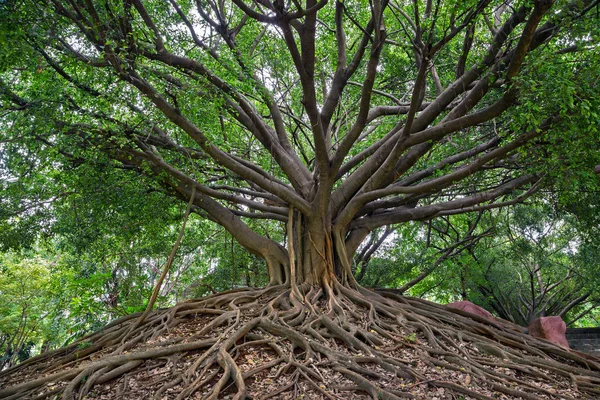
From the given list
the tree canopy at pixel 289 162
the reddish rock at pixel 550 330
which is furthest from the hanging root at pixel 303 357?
the reddish rock at pixel 550 330

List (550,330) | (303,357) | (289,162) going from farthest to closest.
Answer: (289,162) < (550,330) < (303,357)

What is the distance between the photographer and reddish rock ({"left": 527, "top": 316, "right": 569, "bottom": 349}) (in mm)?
6562

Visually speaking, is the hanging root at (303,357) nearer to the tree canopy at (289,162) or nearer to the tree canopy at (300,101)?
the tree canopy at (289,162)

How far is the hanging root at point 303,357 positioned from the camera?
3.97 m

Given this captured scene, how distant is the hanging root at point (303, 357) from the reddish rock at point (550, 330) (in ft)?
2.09

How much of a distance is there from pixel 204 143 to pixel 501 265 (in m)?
10.00

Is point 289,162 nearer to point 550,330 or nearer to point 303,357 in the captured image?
point 303,357

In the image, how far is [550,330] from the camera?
260 inches

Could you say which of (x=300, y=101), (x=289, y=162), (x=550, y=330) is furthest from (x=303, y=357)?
(x=550, y=330)

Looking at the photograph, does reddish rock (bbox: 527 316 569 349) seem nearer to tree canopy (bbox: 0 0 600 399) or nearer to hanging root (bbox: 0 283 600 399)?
tree canopy (bbox: 0 0 600 399)

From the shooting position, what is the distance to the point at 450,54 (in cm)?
695

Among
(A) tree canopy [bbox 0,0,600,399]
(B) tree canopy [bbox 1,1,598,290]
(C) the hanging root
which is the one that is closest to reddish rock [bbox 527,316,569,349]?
(A) tree canopy [bbox 0,0,600,399]

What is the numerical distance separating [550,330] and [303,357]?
15.3 feet

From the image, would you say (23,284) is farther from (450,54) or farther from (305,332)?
(450,54)
